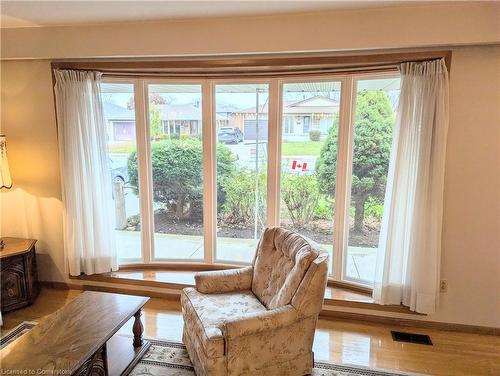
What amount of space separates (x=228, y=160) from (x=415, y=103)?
1.76 meters

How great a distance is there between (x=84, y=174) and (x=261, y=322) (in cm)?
229

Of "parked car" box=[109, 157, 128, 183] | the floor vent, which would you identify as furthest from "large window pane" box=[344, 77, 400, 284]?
"parked car" box=[109, 157, 128, 183]

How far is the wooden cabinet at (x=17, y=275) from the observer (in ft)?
9.62

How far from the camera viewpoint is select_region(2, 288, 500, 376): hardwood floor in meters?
2.35

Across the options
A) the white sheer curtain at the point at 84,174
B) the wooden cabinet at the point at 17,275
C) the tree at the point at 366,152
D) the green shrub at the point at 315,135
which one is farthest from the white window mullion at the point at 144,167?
the tree at the point at 366,152

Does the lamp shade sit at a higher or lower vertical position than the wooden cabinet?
higher

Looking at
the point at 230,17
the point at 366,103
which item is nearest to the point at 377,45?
the point at 366,103

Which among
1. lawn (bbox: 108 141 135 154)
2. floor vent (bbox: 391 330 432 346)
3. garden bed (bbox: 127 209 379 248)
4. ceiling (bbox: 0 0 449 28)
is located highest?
ceiling (bbox: 0 0 449 28)

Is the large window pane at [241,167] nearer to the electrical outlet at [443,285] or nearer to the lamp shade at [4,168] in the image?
the electrical outlet at [443,285]

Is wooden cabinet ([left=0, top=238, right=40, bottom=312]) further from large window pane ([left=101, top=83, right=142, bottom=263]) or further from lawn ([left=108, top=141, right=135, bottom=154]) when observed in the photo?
lawn ([left=108, top=141, right=135, bottom=154])

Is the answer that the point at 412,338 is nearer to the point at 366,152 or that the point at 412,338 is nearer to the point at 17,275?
the point at 366,152

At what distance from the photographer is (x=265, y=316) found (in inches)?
76.0

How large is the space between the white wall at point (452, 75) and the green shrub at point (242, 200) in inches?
48.5

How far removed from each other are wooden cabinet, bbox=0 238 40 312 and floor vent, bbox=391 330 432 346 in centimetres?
333
